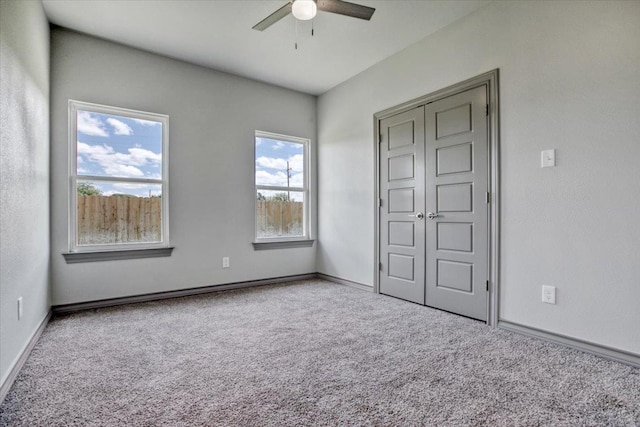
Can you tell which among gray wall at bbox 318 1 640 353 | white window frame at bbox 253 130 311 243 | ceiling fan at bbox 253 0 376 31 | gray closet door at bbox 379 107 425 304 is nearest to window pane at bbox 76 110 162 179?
white window frame at bbox 253 130 311 243

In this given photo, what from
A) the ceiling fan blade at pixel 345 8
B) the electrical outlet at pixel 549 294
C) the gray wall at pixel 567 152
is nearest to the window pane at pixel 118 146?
the ceiling fan blade at pixel 345 8

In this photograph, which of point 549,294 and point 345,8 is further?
point 549,294

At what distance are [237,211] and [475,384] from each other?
3.18 metres

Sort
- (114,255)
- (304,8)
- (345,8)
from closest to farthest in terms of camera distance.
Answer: (304,8)
(345,8)
(114,255)

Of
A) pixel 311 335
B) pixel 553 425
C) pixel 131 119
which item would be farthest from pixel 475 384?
pixel 131 119

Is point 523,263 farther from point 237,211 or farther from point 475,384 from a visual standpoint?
point 237,211

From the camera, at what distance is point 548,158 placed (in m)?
2.42

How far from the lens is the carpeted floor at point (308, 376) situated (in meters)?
1.54

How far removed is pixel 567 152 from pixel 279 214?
3.27 m

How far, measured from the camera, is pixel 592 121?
7.27 feet

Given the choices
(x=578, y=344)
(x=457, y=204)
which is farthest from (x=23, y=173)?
(x=578, y=344)

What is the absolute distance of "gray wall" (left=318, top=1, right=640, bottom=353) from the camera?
208 centimetres

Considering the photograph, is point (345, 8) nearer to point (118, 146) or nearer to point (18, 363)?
point (118, 146)

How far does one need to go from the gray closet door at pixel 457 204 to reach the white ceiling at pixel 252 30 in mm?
786
